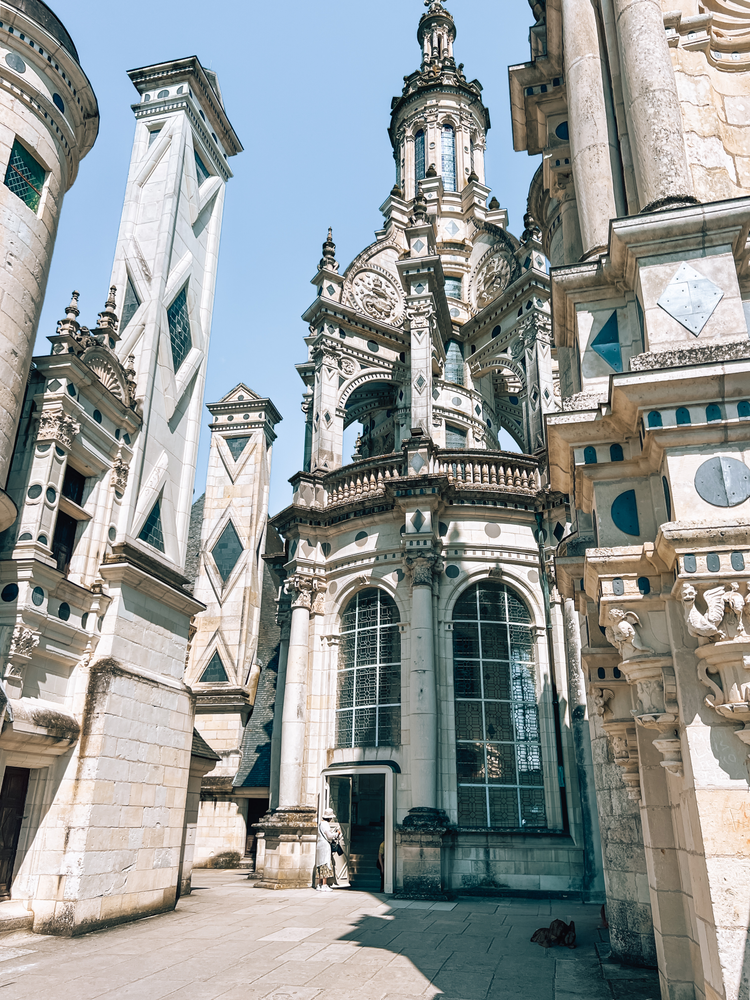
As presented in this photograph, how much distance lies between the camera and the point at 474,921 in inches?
493

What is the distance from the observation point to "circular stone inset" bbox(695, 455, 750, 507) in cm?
501

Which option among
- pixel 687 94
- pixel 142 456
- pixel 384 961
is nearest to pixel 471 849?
pixel 384 961

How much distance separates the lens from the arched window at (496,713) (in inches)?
673

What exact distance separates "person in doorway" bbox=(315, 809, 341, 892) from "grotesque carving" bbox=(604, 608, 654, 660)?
43.9ft

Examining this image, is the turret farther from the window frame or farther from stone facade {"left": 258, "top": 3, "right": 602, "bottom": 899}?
the window frame

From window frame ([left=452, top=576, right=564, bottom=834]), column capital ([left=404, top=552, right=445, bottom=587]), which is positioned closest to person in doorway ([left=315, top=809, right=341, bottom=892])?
window frame ([left=452, top=576, right=564, bottom=834])

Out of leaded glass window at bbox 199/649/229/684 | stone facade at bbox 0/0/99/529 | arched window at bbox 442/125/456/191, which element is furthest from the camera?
arched window at bbox 442/125/456/191

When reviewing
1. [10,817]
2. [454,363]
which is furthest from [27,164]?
[454,363]

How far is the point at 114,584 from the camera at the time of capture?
40.6 ft

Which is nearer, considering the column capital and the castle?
the castle

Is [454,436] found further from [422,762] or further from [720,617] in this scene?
[720,617]

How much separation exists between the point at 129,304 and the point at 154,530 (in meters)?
4.38

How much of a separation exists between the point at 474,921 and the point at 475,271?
825 inches

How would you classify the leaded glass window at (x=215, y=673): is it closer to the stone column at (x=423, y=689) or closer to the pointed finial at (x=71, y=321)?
the stone column at (x=423, y=689)
